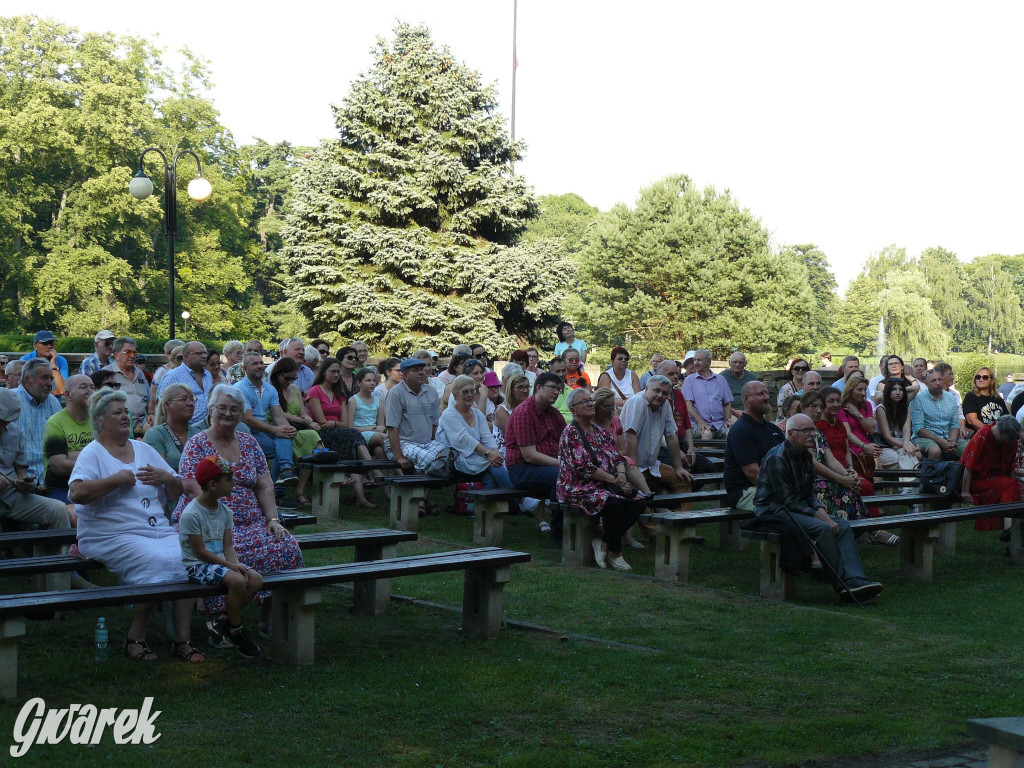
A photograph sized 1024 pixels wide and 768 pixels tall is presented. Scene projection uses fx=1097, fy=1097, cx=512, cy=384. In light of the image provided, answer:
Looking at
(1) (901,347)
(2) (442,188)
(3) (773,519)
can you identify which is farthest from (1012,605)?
(1) (901,347)

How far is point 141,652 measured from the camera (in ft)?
19.7

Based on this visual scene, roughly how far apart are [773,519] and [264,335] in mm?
48177

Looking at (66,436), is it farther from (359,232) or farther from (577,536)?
(359,232)

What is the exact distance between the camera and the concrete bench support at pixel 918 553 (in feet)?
29.8

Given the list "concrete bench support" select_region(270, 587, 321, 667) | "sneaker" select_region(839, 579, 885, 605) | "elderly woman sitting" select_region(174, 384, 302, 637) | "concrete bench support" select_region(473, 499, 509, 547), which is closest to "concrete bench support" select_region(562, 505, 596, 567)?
"concrete bench support" select_region(473, 499, 509, 547)

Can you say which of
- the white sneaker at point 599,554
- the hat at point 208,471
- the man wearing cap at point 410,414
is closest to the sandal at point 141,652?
the hat at point 208,471

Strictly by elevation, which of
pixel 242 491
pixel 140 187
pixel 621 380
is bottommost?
pixel 242 491

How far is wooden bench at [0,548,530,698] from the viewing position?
16.7 ft

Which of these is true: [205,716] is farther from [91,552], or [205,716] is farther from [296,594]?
[91,552]

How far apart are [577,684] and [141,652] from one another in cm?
239

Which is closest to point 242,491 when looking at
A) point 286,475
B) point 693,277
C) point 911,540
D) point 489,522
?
point 489,522

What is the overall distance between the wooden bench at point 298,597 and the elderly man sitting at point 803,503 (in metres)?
2.31

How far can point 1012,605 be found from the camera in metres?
8.12

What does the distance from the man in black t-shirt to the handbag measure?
2.62 metres
